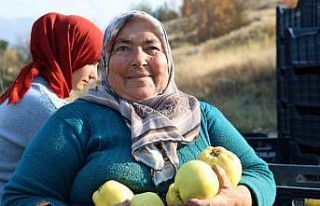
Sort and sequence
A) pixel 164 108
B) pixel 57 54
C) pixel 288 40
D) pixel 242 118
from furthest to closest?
1. pixel 242 118
2. pixel 288 40
3. pixel 57 54
4. pixel 164 108

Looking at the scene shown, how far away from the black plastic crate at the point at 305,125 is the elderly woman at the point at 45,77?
1929 mm

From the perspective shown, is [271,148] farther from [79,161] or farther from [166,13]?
[166,13]

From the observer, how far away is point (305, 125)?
512cm

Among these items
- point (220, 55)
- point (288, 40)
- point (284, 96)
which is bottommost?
point (220, 55)

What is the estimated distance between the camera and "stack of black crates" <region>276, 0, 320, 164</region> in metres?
5.00

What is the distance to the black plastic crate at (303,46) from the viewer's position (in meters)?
5.07

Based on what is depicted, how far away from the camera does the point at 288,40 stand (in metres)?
5.47

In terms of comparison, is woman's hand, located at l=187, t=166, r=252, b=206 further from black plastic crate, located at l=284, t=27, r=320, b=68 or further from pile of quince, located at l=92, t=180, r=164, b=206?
black plastic crate, located at l=284, t=27, r=320, b=68

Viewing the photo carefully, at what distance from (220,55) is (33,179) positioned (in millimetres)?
26382

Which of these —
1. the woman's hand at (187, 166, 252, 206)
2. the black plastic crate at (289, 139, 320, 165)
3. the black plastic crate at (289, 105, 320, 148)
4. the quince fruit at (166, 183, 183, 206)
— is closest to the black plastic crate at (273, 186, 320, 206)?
the woman's hand at (187, 166, 252, 206)

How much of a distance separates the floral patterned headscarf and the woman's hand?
247mm

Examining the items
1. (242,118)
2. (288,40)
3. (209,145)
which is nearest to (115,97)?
(209,145)

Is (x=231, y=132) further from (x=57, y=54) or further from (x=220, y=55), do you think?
(x=220, y=55)

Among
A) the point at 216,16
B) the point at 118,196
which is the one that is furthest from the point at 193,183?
the point at 216,16
